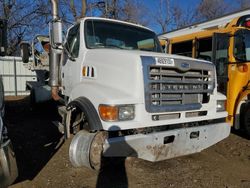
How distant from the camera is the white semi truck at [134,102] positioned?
4156 mm

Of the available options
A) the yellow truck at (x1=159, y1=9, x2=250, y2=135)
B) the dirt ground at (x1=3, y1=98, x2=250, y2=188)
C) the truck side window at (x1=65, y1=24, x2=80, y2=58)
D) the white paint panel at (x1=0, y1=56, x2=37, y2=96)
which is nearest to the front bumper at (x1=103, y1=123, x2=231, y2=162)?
the dirt ground at (x1=3, y1=98, x2=250, y2=188)

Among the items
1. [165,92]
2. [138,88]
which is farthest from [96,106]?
[165,92]

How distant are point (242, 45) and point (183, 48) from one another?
6.45 feet

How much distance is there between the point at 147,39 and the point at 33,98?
500 cm

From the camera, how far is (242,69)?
7.14 m

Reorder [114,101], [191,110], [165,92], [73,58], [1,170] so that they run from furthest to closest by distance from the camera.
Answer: [73,58]
[191,110]
[165,92]
[114,101]
[1,170]

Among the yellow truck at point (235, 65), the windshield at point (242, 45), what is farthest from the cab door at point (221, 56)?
the windshield at point (242, 45)

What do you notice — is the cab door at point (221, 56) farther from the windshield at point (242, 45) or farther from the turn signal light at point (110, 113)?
the turn signal light at point (110, 113)

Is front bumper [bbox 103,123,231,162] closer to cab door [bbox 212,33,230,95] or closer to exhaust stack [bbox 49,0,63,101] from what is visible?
cab door [bbox 212,33,230,95]

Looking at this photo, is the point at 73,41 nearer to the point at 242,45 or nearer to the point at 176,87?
the point at 176,87

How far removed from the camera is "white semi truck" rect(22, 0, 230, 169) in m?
4.16

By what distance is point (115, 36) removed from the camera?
5.78 meters

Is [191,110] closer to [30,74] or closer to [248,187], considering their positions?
[248,187]

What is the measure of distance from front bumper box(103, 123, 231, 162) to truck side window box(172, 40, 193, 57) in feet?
12.1
